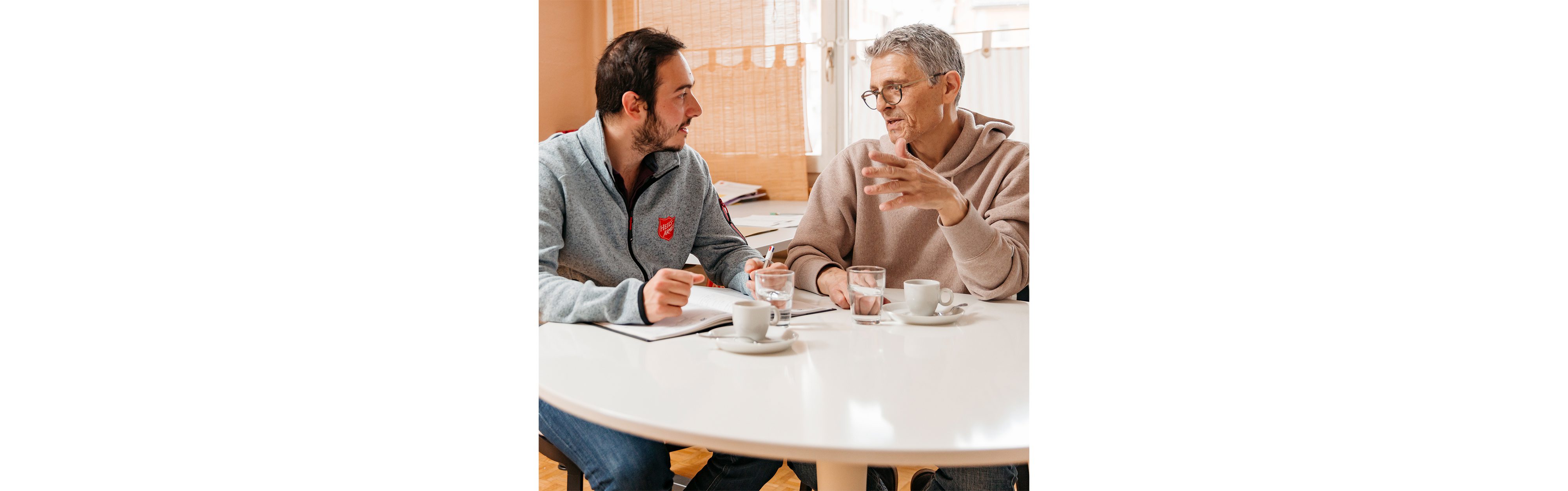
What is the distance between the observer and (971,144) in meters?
1.73

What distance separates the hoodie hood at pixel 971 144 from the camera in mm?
1707

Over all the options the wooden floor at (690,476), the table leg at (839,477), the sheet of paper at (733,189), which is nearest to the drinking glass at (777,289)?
the table leg at (839,477)

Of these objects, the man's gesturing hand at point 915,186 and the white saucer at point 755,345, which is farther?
the man's gesturing hand at point 915,186

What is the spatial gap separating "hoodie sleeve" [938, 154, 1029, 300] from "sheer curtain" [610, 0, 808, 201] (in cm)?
96

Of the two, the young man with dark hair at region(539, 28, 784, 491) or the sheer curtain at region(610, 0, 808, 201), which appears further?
the sheer curtain at region(610, 0, 808, 201)

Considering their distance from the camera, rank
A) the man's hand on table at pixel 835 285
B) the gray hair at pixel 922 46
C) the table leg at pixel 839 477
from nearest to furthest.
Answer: the table leg at pixel 839 477 → the man's hand on table at pixel 835 285 → the gray hair at pixel 922 46

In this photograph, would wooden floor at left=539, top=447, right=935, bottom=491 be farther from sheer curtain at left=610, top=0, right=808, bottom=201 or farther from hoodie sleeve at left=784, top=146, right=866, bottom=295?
sheer curtain at left=610, top=0, right=808, bottom=201

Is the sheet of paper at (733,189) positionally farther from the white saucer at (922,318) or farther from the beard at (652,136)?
the white saucer at (922,318)

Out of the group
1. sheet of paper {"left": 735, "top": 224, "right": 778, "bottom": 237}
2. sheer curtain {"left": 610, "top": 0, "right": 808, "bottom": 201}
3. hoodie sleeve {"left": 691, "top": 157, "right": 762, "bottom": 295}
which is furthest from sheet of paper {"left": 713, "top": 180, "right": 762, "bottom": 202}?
hoodie sleeve {"left": 691, "top": 157, "right": 762, "bottom": 295}

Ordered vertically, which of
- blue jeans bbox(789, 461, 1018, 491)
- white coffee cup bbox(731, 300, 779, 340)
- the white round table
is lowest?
blue jeans bbox(789, 461, 1018, 491)

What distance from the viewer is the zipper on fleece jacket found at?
1.57 metres

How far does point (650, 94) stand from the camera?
151 cm

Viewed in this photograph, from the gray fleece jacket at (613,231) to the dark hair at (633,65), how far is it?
52 mm
